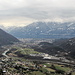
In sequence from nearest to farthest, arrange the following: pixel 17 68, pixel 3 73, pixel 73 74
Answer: pixel 3 73, pixel 73 74, pixel 17 68

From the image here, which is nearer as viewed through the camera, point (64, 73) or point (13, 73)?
point (13, 73)

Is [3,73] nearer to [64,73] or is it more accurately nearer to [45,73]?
[45,73]

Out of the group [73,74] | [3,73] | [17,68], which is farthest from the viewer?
[17,68]

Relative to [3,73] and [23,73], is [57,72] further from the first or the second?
[3,73]

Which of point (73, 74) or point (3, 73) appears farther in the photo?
point (73, 74)

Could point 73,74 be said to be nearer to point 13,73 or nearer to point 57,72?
point 57,72

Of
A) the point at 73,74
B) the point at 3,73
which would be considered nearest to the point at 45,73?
the point at 73,74

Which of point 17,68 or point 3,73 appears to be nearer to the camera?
point 3,73

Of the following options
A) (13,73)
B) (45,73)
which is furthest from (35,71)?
(13,73)
